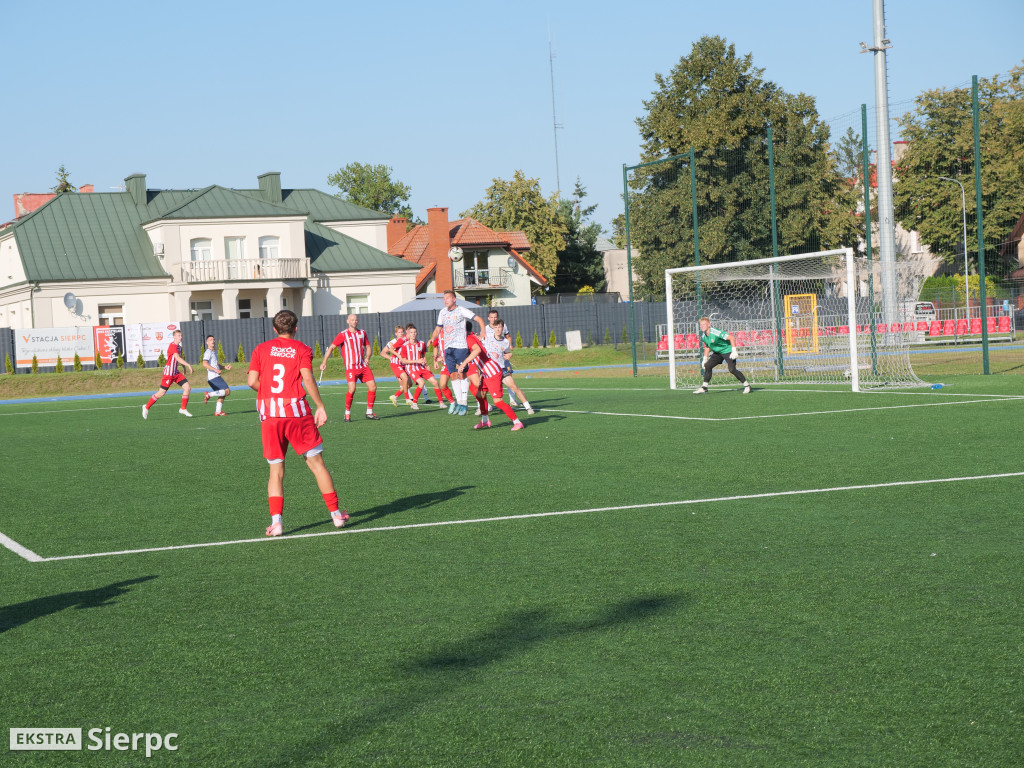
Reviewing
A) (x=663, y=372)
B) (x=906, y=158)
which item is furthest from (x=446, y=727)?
(x=906, y=158)

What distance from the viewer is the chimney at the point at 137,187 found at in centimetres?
5566

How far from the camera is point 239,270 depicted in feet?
169

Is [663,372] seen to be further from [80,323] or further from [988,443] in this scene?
[80,323]

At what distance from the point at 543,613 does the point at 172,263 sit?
4950cm

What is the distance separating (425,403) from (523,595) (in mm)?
17272

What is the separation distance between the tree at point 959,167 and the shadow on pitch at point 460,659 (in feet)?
163

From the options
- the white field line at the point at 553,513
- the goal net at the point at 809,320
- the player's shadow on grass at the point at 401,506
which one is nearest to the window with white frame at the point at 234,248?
the goal net at the point at 809,320

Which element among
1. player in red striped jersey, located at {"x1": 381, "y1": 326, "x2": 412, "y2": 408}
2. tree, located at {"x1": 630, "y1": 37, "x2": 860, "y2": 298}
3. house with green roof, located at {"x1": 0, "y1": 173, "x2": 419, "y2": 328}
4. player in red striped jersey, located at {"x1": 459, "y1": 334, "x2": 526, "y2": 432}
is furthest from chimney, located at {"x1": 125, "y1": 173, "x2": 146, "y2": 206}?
player in red striped jersey, located at {"x1": 459, "y1": 334, "x2": 526, "y2": 432}

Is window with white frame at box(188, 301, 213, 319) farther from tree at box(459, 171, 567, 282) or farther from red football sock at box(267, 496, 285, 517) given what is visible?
red football sock at box(267, 496, 285, 517)

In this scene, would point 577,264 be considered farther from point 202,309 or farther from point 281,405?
point 281,405

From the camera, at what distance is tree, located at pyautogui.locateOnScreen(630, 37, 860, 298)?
150 feet

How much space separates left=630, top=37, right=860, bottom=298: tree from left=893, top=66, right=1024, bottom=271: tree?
14.5 feet

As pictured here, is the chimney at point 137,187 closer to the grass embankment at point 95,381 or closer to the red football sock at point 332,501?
the grass embankment at point 95,381

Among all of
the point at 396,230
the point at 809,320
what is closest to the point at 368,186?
the point at 396,230
